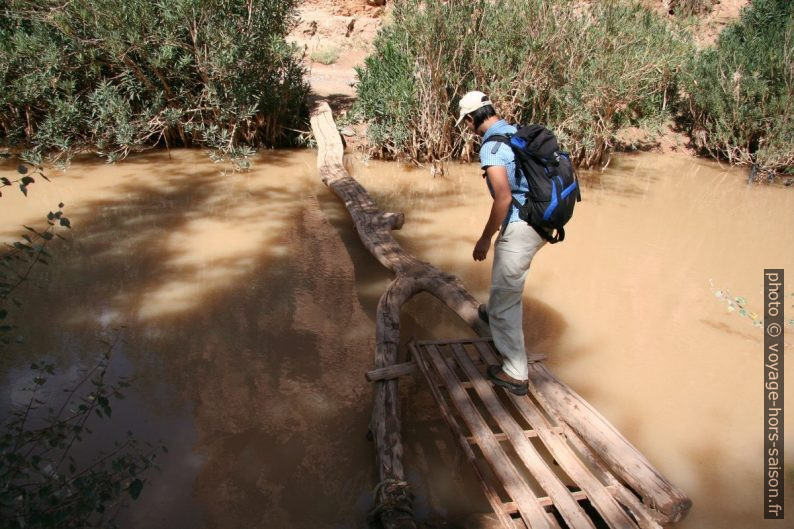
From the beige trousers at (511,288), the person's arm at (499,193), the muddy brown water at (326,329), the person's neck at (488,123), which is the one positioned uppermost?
the person's neck at (488,123)

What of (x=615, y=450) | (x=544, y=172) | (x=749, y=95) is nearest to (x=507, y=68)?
(x=749, y=95)

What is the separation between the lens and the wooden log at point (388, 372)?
357cm

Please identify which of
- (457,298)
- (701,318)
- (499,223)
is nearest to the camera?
(499,223)

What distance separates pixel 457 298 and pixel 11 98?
8.00 meters

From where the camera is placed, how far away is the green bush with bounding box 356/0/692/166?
8.84 metres

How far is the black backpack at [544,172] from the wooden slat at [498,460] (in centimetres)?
117

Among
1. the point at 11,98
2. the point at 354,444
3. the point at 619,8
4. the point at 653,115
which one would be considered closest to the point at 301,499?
the point at 354,444

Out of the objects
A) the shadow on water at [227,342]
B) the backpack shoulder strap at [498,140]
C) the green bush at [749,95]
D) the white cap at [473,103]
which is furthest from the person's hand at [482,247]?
the green bush at [749,95]

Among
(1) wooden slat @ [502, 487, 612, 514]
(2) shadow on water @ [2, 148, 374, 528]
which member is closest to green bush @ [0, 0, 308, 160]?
(2) shadow on water @ [2, 148, 374, 528]

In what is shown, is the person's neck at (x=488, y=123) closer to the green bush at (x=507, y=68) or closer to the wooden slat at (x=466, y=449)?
the wooden slat at (x=466, y=449)

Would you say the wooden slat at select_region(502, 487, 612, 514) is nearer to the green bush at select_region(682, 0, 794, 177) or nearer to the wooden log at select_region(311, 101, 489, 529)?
the wooden log at select_region(311, 101, 489, 529)

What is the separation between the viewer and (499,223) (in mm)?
3051

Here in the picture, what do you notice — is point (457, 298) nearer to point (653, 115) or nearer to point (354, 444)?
point (354, 444)

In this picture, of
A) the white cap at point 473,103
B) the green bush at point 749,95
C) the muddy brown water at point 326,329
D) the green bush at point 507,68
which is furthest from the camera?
the green bush at point 749,95
